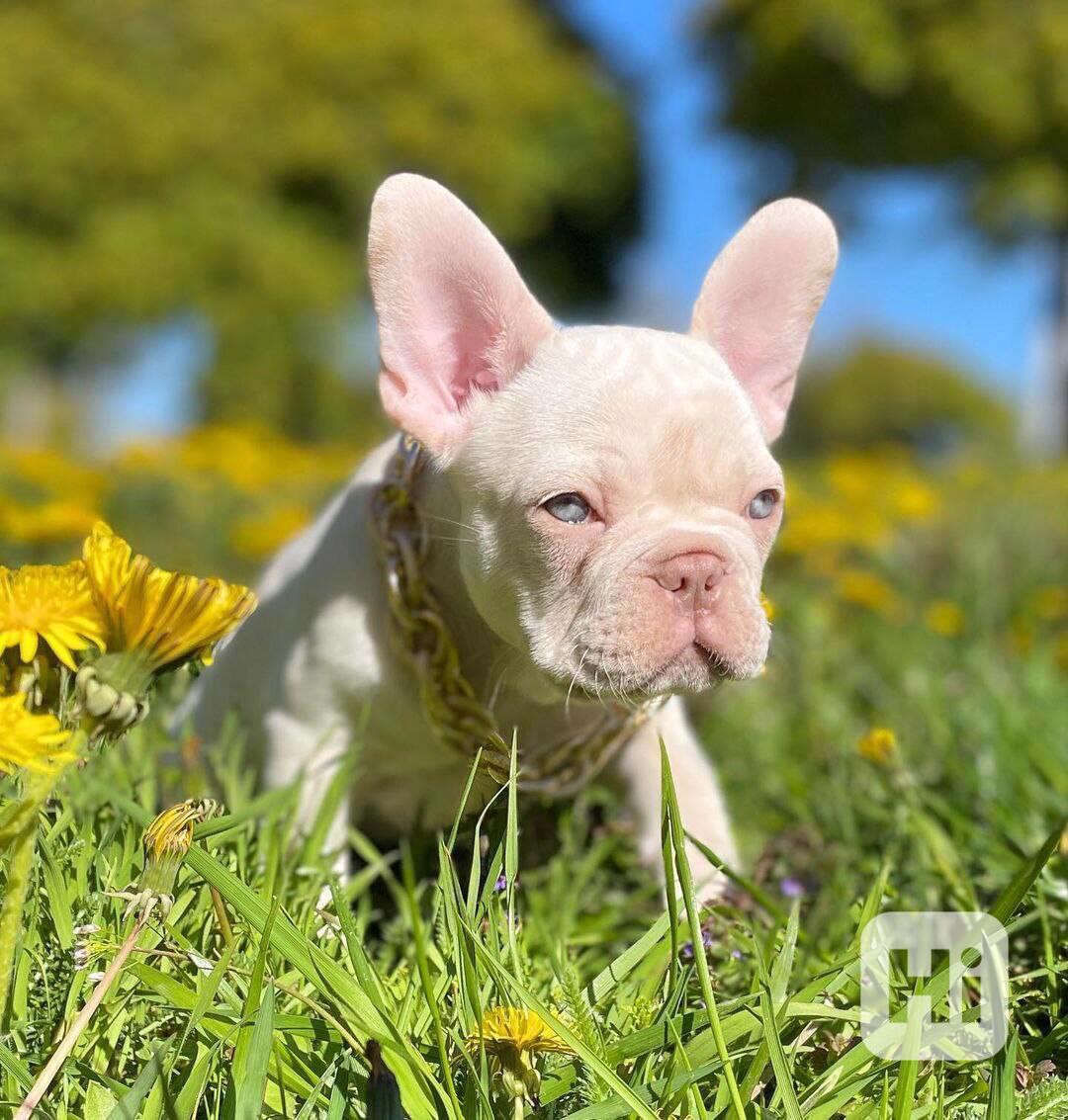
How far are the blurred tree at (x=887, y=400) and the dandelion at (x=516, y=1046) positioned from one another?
2254 cm

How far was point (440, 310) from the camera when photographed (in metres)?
1.90

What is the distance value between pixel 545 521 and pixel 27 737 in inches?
34.0

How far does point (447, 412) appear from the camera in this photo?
1.95 m

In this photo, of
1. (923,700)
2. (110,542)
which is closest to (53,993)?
(110,542)

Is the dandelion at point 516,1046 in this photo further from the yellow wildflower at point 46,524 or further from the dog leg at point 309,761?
the yellow wildflower at point 46,524

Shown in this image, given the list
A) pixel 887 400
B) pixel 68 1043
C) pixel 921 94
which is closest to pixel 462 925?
pixel 68 1043

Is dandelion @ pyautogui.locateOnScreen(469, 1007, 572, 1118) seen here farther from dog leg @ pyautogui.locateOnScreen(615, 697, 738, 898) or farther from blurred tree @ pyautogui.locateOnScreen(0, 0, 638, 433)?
blurred tree @ pyautogui.locateOnScreen(0, 0, 638, 433)

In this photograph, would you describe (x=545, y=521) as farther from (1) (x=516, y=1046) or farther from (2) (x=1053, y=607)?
(2) (x=1053, y=607)

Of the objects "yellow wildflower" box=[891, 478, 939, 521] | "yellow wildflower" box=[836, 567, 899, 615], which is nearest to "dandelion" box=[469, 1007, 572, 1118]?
"yellow wildflower" box=[836, 567, 899, 615]

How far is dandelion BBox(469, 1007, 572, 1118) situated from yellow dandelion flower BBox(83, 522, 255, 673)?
0.49m

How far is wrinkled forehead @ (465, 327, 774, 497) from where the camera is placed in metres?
1.67

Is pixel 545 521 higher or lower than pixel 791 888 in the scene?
higher

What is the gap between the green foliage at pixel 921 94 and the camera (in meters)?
16.8

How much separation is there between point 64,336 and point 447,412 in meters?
17.5
